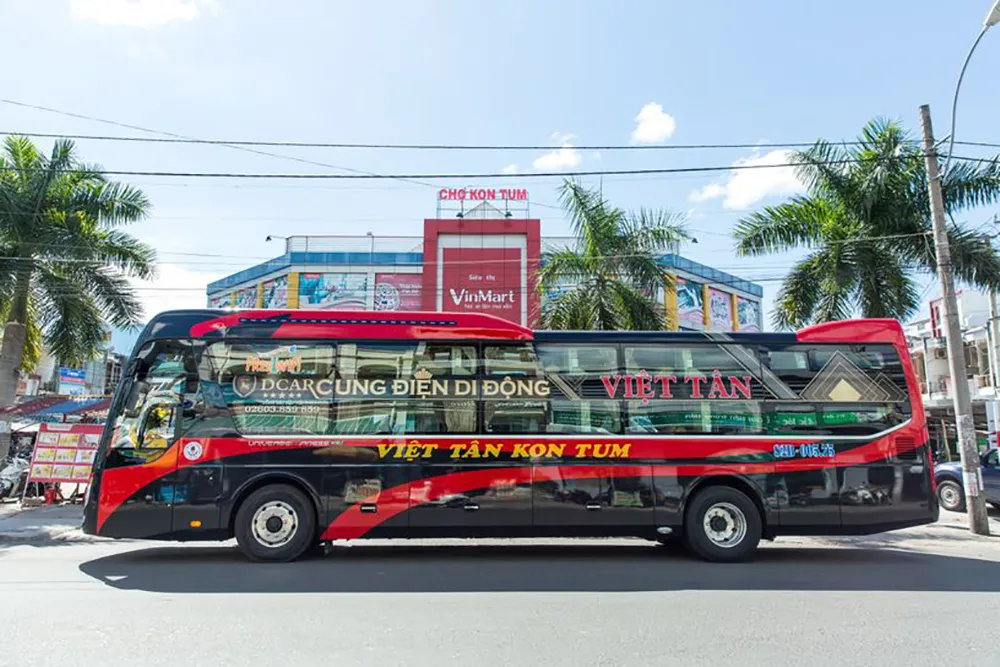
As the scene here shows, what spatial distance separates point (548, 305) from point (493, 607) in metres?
10.9

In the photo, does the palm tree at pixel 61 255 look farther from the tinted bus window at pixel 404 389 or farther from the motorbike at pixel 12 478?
the tinted bus window at pixel 404 389

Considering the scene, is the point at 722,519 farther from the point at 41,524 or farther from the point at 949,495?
the point at 41,524

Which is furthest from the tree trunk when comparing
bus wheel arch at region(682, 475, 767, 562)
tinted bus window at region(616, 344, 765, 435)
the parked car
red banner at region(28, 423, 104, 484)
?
the parked car

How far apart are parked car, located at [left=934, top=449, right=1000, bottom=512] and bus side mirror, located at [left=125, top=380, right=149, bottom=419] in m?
15.8

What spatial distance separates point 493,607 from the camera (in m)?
6.44

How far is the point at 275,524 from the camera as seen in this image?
28.8ft

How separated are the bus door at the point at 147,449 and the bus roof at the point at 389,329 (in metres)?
0.38

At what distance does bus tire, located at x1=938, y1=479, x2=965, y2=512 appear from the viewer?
15539mm

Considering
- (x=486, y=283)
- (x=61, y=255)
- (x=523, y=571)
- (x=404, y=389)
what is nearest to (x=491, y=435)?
(x=404, y=389)

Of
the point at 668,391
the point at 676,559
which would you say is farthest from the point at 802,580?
the point at 668,391

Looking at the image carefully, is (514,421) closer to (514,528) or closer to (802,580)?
(514,528)

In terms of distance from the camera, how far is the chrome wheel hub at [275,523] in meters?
8.75

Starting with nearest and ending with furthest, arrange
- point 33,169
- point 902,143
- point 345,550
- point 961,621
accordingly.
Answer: point 961,621, point 345,550, point 902,143, point 33,169

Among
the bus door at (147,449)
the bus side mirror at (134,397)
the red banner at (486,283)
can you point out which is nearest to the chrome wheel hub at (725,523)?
the bus door at (147,449)
